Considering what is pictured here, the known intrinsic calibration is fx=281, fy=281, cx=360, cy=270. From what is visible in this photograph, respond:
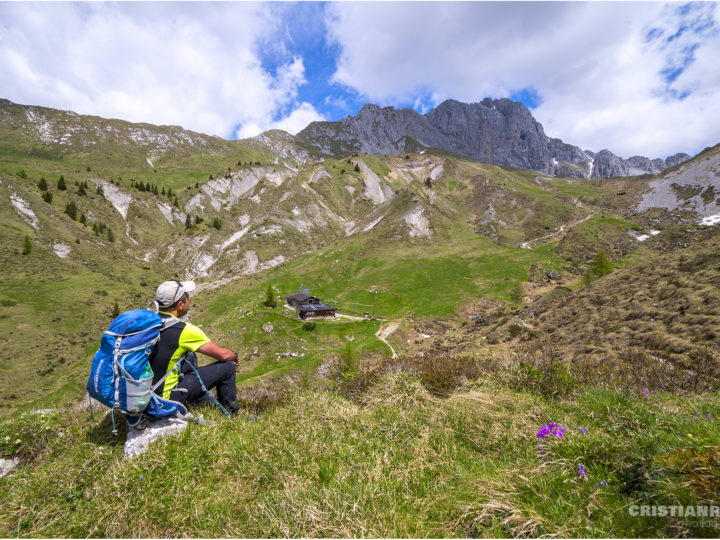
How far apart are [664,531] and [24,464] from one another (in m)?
8.71

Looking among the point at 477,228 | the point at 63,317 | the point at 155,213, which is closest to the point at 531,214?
the point at 477,228

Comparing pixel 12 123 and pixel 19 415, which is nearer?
pixel 19 415

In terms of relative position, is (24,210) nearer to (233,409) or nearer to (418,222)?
(418,222)

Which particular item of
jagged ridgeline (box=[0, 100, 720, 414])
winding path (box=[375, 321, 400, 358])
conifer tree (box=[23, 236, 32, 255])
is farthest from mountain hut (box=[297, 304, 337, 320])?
conifer tree (box=[23, 236, 32, 255])

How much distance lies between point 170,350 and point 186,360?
24.3 inches

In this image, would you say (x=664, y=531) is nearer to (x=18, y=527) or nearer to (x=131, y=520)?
(x=131, y=520)

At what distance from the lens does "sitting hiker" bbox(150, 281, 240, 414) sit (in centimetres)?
530

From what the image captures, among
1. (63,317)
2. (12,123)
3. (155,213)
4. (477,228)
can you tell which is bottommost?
(63,317)

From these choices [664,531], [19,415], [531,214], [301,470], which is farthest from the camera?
[531,214]

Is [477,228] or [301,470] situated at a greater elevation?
[477,228]

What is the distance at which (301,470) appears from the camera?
3.89 m

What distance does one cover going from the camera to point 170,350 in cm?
532

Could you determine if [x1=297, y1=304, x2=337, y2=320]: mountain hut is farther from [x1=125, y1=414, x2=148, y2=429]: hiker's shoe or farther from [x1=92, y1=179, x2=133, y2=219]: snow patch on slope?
A: [x1=92, y1=179, x2=133, y2=219]: snow patch on slope

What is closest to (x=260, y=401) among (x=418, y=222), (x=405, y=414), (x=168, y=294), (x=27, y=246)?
(x=168, y=294)
